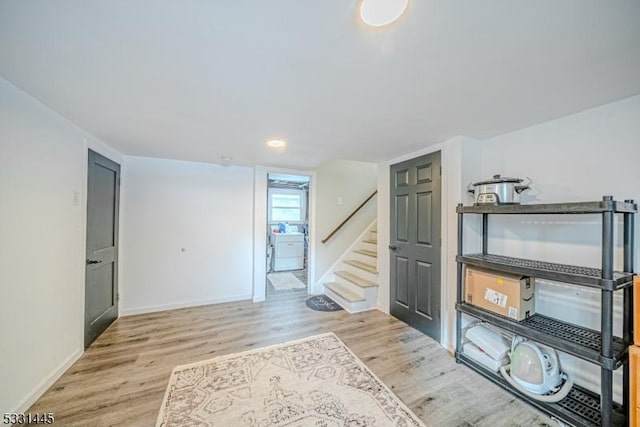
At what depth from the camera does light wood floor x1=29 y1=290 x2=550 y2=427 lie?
1.65 meters

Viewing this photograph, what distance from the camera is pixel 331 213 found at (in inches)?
172

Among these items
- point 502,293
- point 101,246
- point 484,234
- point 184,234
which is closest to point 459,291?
point 502,293

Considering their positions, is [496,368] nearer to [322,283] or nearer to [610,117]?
[610,117]

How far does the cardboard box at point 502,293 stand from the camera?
188 cm

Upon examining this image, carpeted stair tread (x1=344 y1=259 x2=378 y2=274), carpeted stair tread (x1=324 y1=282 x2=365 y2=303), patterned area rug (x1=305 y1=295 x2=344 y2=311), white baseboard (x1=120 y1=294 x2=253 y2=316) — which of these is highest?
carpeted stair tread (x1=344 y1=259 x2=378 y2=274)

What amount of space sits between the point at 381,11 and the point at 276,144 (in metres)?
1.90

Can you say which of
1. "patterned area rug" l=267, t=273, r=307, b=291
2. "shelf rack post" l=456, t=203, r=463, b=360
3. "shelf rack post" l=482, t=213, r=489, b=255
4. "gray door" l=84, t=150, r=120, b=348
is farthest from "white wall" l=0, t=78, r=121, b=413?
"shelf rack post" l=482, t=213, r=489, b=255

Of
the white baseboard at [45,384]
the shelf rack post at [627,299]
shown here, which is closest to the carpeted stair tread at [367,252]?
the shelf rack post at [627,299]

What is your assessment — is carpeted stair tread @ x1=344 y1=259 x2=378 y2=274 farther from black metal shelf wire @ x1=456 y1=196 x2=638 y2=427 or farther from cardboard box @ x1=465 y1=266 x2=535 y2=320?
black metal shelf wire @ x1=456 y1=196 x2=638 y2=427

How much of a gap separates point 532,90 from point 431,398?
2.19 m

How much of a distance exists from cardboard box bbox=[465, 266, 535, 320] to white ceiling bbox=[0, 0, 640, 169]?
4.25 ft

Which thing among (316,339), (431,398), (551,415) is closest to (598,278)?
(551,415)

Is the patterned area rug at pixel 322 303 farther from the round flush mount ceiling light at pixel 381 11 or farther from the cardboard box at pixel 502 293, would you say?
the round flush mount ceiling light at pixel 381 11

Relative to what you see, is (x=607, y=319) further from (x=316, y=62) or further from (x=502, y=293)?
(x=316, y=62)
